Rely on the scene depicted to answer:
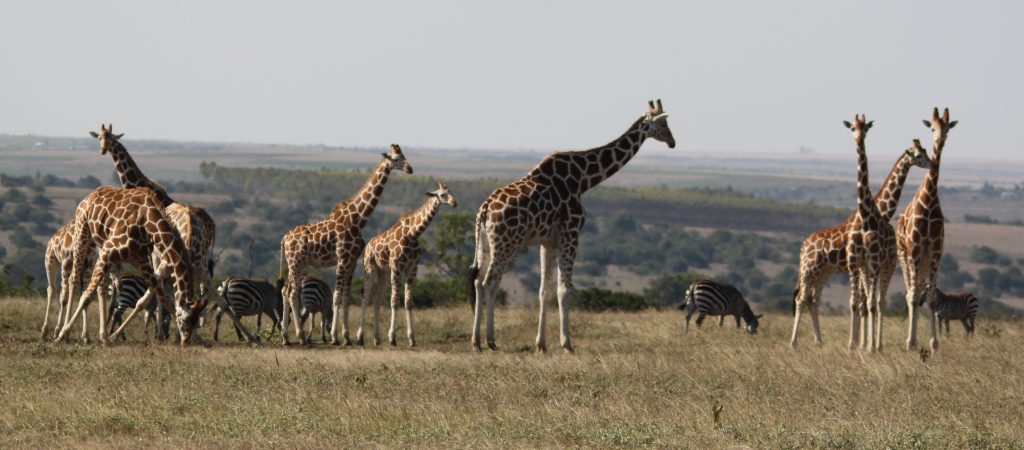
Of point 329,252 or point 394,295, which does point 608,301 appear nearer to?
point 394,295

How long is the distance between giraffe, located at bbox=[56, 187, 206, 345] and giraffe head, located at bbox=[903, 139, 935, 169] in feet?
34.7

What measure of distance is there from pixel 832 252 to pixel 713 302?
212 inches

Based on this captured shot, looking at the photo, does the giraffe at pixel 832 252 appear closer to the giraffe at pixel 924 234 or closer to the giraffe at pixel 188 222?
the giraffe at pixel 924 234

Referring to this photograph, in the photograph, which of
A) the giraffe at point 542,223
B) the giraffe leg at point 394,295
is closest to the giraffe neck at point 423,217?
the giraffe leg at point 394,295

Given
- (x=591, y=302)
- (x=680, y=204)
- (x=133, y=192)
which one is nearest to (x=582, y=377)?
(x=133, y=192)

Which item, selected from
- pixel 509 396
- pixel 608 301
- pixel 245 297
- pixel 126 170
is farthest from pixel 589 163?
pixel 608 301

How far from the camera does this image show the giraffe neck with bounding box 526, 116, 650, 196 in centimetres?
2150

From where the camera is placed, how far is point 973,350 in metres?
22.0

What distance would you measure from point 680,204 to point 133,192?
158 m

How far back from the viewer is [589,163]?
72.2 feet

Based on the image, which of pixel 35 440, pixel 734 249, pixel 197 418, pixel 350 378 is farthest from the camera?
pixel 734 249

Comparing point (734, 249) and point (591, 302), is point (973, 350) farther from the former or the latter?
point (734, 249)

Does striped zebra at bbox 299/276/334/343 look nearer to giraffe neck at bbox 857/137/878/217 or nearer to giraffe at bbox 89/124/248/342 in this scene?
giraffe at bbox 89/124/248/342

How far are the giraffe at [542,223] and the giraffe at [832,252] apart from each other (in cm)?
320
